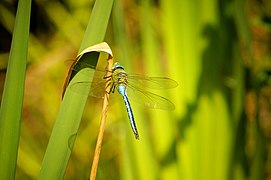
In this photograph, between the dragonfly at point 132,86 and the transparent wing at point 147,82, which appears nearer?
the dragonfly at point 132,86

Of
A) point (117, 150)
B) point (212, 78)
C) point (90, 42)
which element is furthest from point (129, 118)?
point (117, 150)

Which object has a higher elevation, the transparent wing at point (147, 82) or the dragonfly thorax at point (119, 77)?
the transparent wing at point (147, 82)

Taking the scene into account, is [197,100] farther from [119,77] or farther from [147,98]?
[119,77]

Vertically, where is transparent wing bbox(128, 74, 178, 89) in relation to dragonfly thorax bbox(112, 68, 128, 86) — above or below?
above

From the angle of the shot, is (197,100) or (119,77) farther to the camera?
(197,100)

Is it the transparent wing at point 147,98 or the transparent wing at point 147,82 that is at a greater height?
the transparent wing at point 147,82

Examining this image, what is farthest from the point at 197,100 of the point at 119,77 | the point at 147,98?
the point at 119,77

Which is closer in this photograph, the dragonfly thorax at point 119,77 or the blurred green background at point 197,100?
the dragonfly thorax at point 119,77
